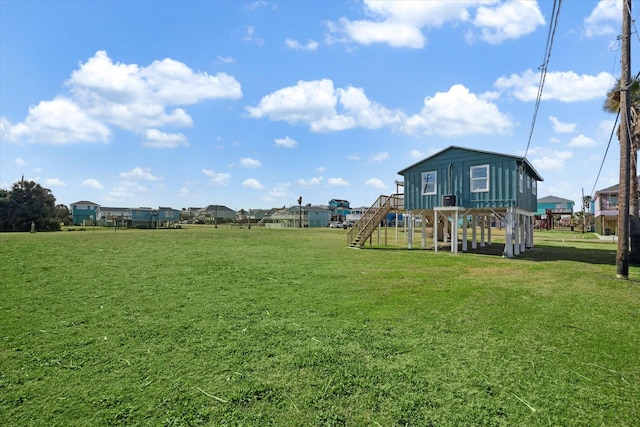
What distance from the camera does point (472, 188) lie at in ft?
59.7

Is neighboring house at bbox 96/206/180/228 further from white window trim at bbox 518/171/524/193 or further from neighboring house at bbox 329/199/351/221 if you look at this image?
white window trim at bbox 518/171/524/193

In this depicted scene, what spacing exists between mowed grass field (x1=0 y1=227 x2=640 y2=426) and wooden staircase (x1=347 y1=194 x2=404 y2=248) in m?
11.7

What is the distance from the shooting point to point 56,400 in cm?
345

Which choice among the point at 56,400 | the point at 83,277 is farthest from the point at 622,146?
the point at 83,277

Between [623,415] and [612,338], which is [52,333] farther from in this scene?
[612,338]

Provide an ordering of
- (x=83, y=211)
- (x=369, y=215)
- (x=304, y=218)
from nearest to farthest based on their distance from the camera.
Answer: (x=369, y=215) → (x=304, y=218) → (x=83, y=211)

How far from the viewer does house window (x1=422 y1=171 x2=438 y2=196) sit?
19.6 meters

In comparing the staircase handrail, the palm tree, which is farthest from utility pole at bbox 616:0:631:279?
the staircase handrail

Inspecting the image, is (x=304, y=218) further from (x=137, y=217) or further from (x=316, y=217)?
(x=137, y=217)

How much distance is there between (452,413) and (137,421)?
3023 mm

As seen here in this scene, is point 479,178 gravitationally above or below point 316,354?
above

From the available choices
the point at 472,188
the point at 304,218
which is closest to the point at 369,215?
the point at 472,188

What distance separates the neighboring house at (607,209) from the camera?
124ft

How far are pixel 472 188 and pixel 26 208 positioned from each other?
2203 inches
